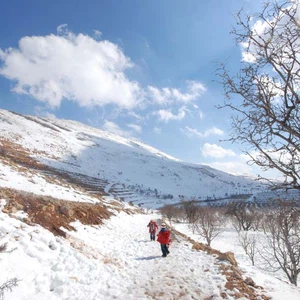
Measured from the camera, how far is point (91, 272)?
9.34 metres

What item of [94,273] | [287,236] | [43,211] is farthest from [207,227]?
[94,273]

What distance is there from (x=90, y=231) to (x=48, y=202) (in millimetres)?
3287

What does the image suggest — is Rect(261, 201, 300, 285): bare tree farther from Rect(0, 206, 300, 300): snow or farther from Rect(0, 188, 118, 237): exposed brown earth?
Rect(0, 188, 118, 237): exposed brown earth

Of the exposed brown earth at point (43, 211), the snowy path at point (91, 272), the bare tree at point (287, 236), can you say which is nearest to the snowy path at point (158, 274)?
the snowy path at point (91, 272)

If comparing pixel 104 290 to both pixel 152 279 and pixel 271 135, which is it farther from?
pixel 271 135

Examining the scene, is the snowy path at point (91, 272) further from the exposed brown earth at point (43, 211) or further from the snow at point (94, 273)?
the exposed brown earth at point (43, 211)

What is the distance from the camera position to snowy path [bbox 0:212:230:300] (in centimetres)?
754

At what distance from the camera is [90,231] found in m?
15.7

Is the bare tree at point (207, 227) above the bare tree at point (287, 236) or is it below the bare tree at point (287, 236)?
below

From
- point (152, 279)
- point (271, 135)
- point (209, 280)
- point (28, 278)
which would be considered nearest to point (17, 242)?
point (28, 278)

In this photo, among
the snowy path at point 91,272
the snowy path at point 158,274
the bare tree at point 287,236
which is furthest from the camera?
the snowy path at point 158,274

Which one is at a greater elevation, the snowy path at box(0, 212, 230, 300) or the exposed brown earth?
the exposed brown earth

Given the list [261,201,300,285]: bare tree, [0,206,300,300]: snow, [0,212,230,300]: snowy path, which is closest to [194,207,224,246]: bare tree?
[261,201,300,285]: bare tree

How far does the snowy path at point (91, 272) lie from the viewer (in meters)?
7.54
